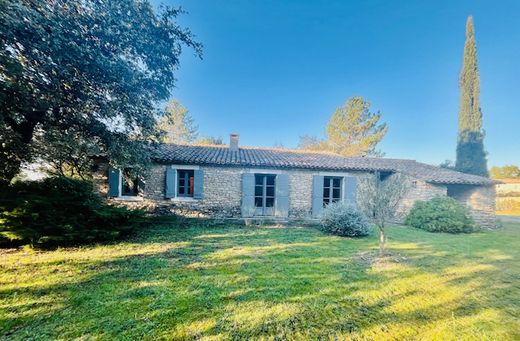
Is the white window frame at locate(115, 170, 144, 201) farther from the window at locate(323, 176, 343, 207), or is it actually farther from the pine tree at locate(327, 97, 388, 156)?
the pine tree at locate(327, 97, 388, 156)

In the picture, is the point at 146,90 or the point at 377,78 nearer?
the point at 146,90

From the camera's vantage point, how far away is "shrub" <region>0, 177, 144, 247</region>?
5223 mm

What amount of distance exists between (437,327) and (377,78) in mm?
18848

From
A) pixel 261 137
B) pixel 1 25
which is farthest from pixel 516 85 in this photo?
pixel 1 25

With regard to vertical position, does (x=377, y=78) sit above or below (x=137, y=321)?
above

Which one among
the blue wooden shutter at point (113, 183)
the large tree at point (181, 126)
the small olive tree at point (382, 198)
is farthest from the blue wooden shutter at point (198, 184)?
the large tree at point (181, 126)

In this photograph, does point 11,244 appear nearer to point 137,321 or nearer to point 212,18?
point 137,321

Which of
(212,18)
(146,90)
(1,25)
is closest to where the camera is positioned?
(1,25)

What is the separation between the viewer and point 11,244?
18.5 ft

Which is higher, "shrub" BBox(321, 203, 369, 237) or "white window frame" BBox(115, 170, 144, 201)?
"white window frame" BBox(115, 170, 144, 201)

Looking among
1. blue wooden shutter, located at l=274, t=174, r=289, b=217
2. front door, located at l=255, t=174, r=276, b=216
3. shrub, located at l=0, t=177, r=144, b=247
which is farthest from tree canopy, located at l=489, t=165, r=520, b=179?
shrub, located at l=0, t=177, r=144, b=247

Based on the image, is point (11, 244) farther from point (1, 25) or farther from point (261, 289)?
point (261, 289)

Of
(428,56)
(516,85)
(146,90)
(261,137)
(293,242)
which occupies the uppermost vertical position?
(428,56)

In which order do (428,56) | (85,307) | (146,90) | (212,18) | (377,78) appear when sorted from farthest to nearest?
(377,78), (428,56), (212,18), (146,90), (85,307)
